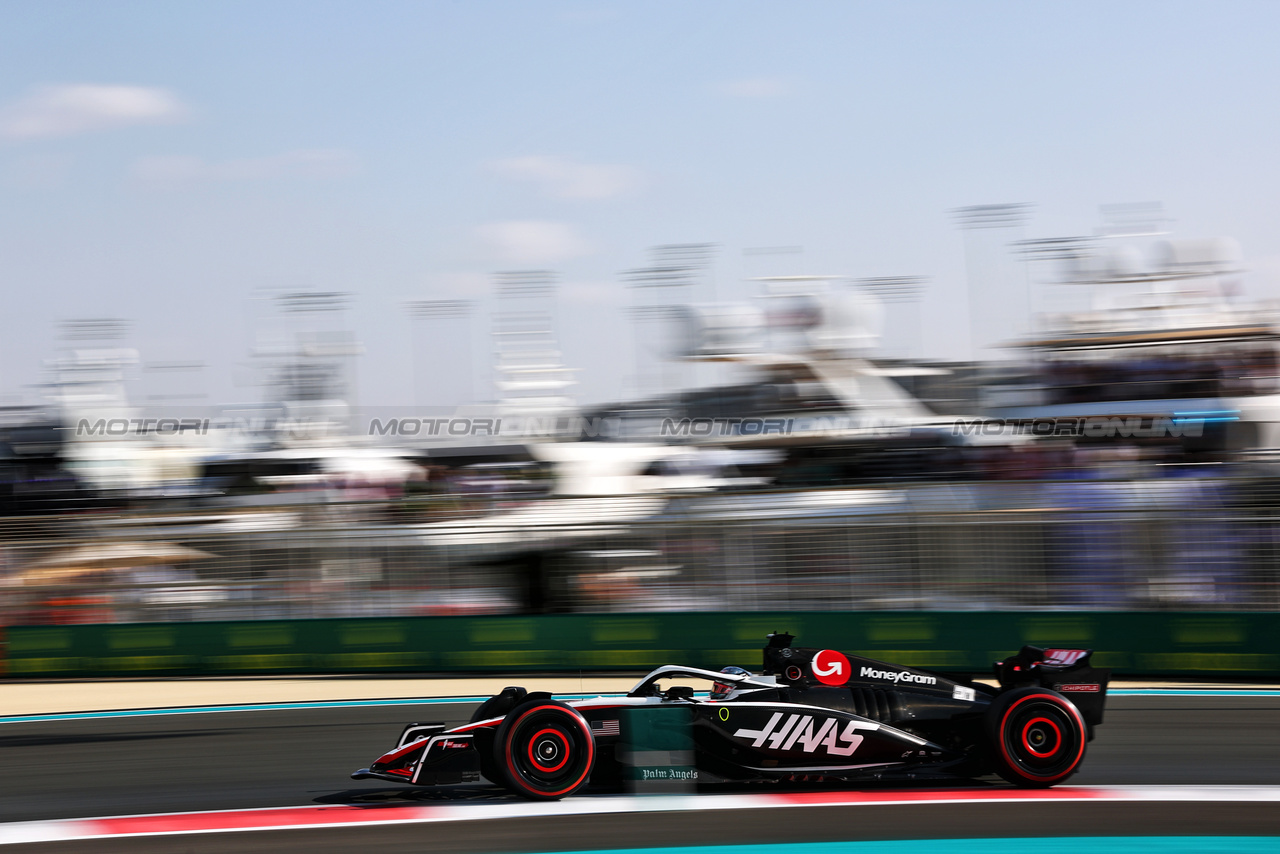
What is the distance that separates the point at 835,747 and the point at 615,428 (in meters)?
14.5

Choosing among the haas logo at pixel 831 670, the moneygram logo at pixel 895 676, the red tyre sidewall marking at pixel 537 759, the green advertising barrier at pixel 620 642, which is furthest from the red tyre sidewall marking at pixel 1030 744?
the green advertising barrier at pixel 620 642

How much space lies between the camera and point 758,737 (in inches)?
218

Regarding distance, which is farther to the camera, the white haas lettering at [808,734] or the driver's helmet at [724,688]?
the driver's helmet at [724,688]

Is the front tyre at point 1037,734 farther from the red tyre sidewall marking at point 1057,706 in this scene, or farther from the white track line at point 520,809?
the white track line at point 520,809

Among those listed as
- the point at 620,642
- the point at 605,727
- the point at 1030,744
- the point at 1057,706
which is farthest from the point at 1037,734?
the point at 620,642

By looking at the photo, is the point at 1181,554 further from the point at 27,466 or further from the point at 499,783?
the point at 27,466

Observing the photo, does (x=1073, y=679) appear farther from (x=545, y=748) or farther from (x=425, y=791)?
(x=425, y=791)

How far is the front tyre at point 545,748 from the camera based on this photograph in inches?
216

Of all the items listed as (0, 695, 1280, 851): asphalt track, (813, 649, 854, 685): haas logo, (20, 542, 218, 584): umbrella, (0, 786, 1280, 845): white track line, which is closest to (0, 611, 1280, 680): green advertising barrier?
(20, 542, 218, 584): umbrella

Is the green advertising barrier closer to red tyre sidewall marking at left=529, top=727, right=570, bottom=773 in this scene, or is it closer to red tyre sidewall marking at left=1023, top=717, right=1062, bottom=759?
red tyre sidewall marking at left=1023, top=717, right=1062, bottom=759

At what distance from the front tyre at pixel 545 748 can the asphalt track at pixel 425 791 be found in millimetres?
161

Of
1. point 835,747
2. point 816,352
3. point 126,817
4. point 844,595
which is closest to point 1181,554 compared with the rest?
point 844,595

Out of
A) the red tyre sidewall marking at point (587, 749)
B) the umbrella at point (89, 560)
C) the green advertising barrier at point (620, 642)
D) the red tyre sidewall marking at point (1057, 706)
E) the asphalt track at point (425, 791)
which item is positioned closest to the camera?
the asphalt track at point (425, 791)

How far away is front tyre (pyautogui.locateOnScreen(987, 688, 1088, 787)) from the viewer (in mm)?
5613
